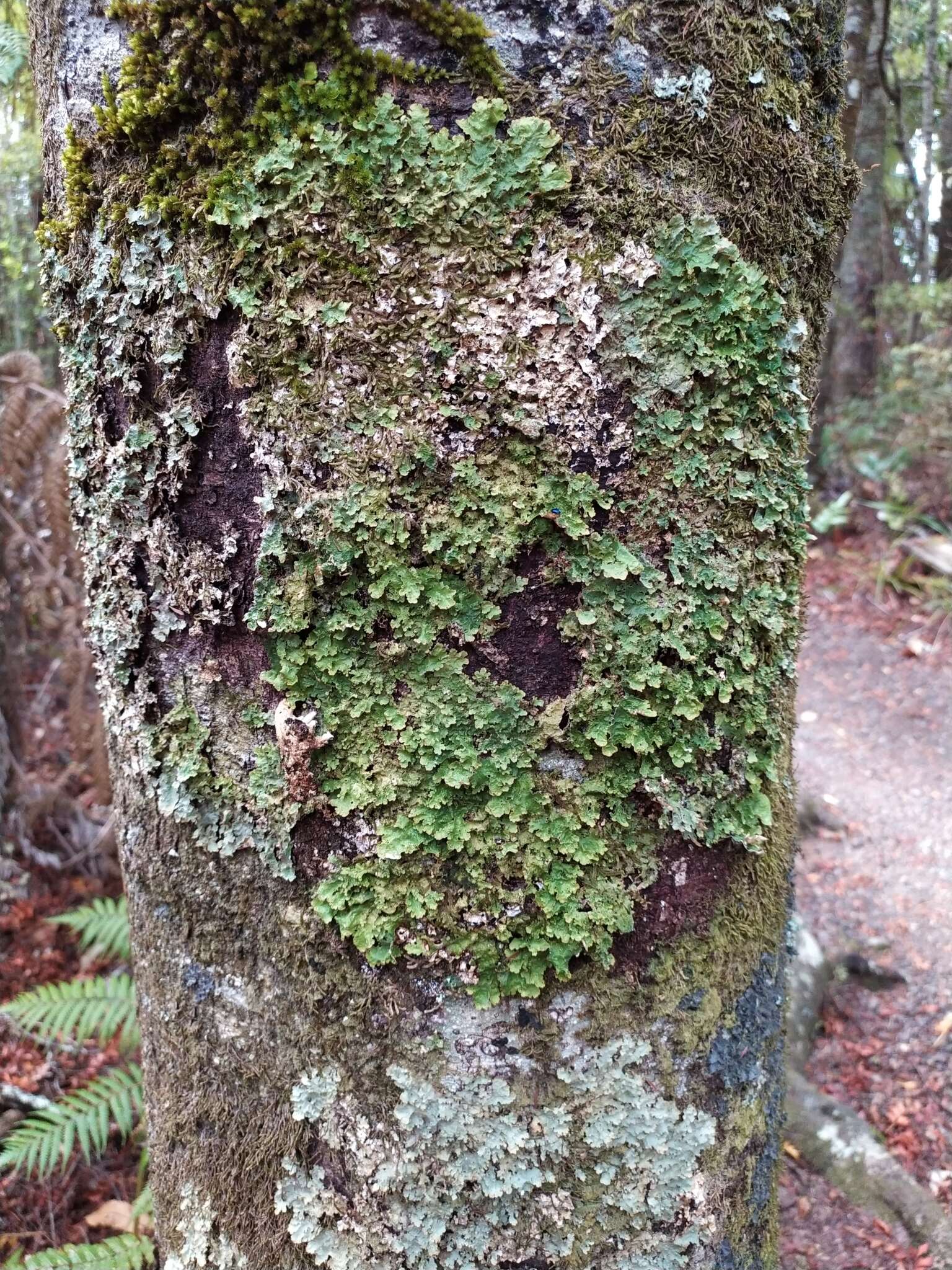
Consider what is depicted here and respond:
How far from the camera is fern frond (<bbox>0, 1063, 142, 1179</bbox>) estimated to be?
247 cm

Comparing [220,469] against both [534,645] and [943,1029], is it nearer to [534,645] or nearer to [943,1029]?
[534,645]

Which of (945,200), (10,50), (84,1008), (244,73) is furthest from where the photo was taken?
(945,200)

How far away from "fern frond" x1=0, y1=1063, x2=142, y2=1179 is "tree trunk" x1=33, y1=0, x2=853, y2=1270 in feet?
4.71

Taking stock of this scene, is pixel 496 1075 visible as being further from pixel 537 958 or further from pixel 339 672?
pixel 339 672

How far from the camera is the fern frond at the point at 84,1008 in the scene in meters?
2.82

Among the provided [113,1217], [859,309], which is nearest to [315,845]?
[113,1217]

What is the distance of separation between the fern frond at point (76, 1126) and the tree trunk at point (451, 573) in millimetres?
1437

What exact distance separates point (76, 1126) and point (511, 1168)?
2036 millimetres

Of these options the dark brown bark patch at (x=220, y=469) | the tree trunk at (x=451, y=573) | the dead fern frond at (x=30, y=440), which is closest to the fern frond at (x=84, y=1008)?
the tree trunk at (x=451, y=573)

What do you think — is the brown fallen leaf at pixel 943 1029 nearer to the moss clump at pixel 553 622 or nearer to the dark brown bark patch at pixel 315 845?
the moss clump at pixel 553 622

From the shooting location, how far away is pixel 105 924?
128 inches

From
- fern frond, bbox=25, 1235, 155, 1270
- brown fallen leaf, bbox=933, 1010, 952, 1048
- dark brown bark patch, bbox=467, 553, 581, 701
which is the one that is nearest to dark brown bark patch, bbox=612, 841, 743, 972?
dark brown bark patch, bbox=467, 553, 581, 701

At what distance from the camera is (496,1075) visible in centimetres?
124

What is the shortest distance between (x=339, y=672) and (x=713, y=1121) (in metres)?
0.96
